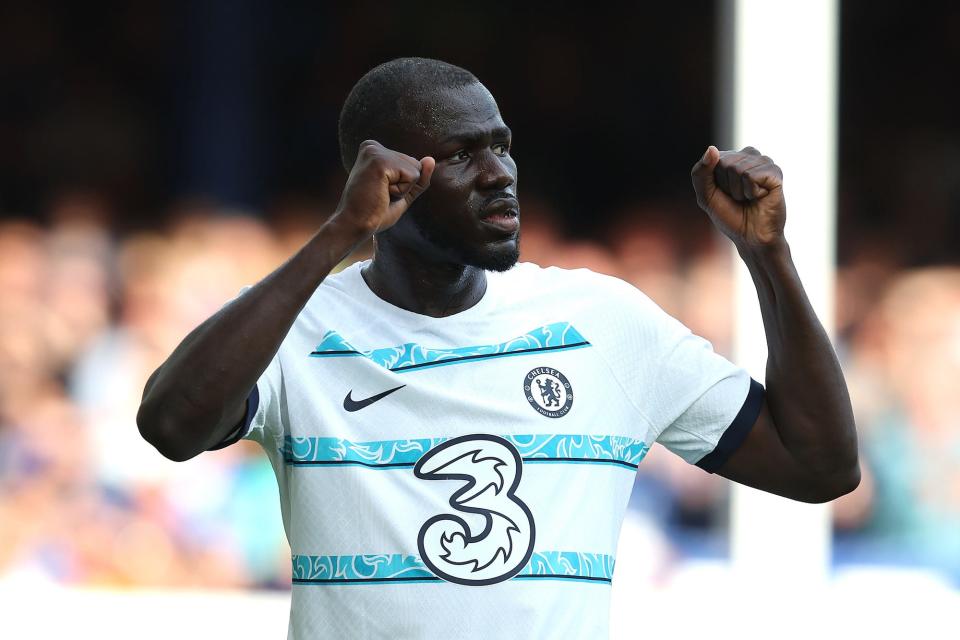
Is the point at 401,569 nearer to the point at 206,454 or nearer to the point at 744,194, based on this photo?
the point at 744,194

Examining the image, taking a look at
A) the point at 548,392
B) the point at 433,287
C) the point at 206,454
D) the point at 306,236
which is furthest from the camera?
the point at 306,236

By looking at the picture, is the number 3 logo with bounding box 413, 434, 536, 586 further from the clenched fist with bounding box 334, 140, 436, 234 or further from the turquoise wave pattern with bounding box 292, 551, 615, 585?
the clenched fist with bounding box 334, 140, 436, 234

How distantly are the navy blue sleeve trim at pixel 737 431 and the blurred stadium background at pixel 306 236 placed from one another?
88.6 inches

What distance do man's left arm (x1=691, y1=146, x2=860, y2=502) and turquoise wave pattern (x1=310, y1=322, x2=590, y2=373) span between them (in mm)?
292

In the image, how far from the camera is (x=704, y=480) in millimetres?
5617

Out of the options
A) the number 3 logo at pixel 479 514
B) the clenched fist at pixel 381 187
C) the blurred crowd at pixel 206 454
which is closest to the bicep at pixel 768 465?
the number 3 logo at pixel 479 514

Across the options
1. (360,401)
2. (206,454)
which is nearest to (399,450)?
(360,401)

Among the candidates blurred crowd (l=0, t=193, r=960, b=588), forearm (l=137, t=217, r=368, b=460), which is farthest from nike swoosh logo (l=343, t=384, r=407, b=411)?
blurred crowd (l=0, t=193, r=960, b=588)

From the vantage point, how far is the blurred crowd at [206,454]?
17.3ft

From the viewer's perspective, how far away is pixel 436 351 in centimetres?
232

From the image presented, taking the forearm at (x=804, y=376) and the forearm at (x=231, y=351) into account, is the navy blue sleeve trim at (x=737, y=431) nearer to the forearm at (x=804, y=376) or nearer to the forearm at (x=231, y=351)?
the forearm at (x=804, y=376)

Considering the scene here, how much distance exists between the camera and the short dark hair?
241 cm

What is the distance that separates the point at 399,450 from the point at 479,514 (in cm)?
16

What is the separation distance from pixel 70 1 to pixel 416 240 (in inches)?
218
